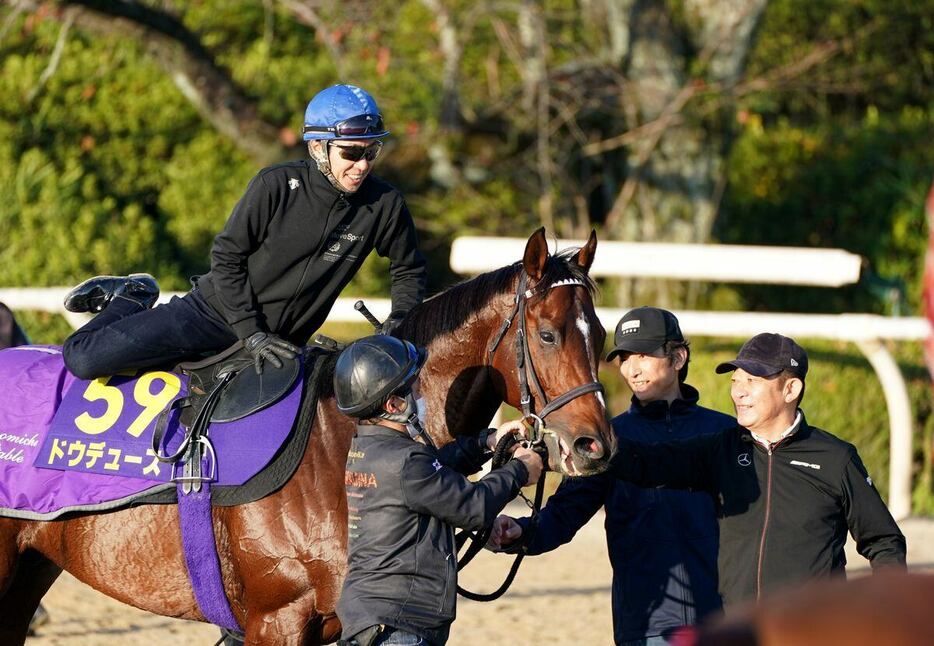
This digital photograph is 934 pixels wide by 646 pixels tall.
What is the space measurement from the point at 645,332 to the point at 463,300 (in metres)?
0.61

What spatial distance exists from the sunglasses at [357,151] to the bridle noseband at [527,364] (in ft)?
2.33

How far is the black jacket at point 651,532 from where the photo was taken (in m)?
4.01

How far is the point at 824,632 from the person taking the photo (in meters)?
1.52

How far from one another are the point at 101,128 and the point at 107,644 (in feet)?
26.5

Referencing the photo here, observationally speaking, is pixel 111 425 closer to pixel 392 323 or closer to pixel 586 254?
pixel 392 323

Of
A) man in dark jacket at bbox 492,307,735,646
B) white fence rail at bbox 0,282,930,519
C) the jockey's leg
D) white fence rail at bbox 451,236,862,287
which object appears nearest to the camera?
man in dark jacket at bbox 492,307,735,646

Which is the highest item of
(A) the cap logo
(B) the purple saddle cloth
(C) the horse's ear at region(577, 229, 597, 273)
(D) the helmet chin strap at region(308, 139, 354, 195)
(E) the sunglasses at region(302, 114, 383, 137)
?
(E) the sunglasses at region(302, 114, 383, 137)

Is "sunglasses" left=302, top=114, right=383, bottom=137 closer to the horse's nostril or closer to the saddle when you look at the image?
the saddle

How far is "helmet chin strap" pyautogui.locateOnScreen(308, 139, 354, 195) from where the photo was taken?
429cm

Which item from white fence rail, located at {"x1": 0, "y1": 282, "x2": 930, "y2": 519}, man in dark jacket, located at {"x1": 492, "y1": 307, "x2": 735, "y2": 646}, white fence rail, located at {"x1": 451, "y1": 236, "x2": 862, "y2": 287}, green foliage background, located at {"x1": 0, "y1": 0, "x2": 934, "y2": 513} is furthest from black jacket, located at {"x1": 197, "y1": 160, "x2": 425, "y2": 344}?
green foliage background, located at {"x1": 0, "y1": 0, "x2": 934, "y2": 513}

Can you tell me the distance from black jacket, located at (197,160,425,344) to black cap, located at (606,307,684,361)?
2.69 feet

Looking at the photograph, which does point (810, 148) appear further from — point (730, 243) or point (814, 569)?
point (814, 569)

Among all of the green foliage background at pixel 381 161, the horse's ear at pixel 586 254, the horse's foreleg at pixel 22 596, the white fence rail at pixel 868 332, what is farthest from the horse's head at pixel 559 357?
the green foliage background at pixel 381 161

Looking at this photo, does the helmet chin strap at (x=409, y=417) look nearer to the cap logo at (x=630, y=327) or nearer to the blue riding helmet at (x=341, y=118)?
the cap logo at (x=630, y=327)
